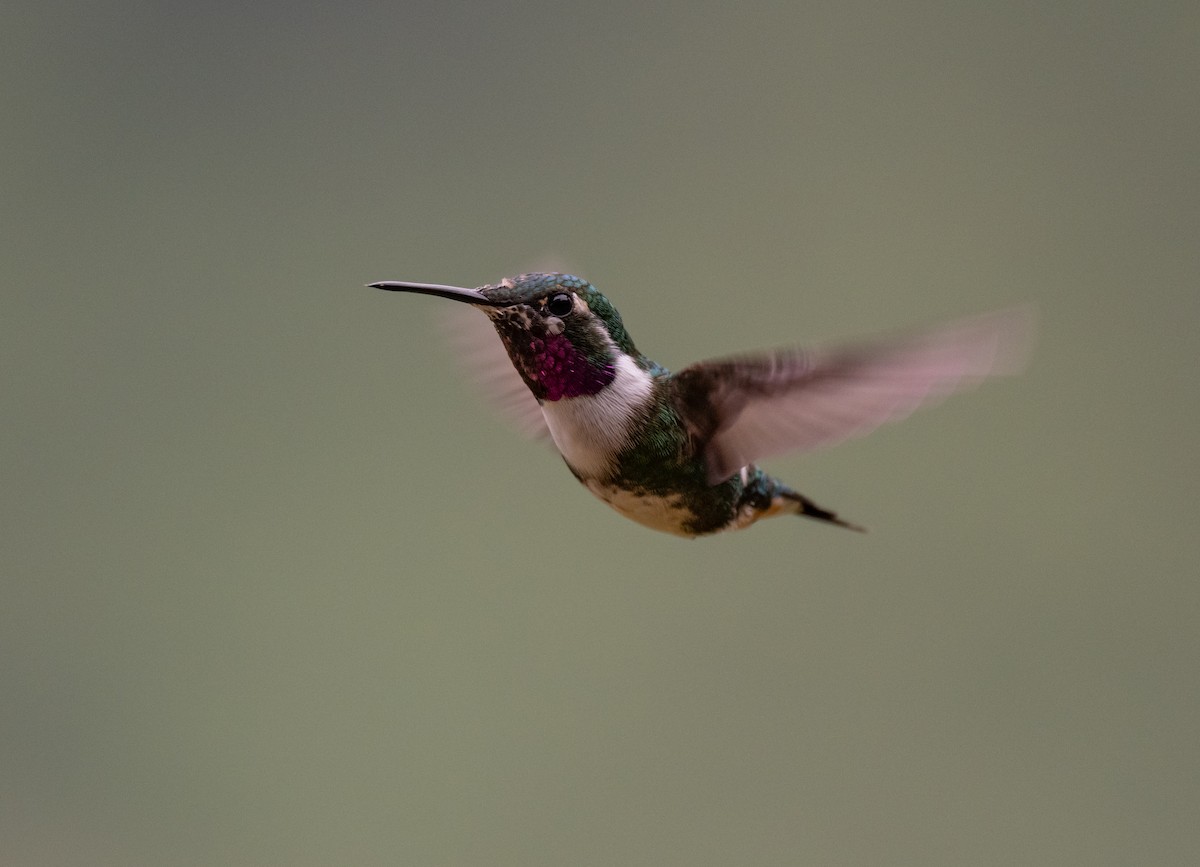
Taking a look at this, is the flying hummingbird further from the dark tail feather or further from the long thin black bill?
the dark tail feather

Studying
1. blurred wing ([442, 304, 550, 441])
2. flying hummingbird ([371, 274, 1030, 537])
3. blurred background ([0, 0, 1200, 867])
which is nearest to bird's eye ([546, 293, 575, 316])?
flying hummingbird ([371, 274, 1030, 537])

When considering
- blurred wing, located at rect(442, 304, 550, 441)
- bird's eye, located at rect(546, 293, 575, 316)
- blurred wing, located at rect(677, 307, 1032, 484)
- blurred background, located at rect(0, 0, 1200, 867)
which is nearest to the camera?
blurred wing, located at rect(677, 307, 1032, 484)

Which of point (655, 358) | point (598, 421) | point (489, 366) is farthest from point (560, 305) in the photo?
point (655, 358)

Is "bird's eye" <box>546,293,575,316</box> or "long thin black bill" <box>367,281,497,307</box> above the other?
"long thin black bill" <box>367,281,497,307</box>

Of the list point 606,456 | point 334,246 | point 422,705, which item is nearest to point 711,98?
point 334,246

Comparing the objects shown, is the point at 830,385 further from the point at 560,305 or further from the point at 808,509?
the point at 808,509

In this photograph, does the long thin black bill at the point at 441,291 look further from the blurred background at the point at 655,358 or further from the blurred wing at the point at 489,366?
the blurred background at the point at 655,358
